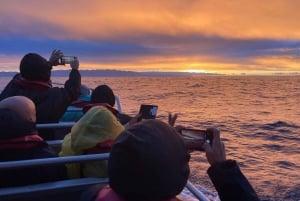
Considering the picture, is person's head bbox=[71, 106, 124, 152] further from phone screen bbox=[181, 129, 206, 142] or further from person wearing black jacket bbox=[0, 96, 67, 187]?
phone screen bbox=[181, 129, 206, 142]

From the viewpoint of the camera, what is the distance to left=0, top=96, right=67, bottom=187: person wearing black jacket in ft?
9.36

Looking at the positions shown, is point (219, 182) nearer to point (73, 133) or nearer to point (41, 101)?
point (73, 133)

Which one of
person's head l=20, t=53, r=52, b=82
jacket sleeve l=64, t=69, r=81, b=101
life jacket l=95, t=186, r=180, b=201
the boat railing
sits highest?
person's head l=20, t=53, r=52, b=82

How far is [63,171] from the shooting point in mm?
3221

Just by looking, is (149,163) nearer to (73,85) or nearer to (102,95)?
(73,85)

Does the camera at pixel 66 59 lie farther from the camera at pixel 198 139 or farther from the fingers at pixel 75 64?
the camera at pixel 198 139

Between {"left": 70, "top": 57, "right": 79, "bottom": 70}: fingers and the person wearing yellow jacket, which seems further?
{"left": 70, "top": 57, "right": 79, "bottom": 70}: fingers

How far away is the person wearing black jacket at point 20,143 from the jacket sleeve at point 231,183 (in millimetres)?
1440

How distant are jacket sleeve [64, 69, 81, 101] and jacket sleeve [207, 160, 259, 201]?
2.94 m

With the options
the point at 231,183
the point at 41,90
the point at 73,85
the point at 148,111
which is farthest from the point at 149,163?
the point at 73,85

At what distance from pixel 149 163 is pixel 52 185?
1515 mm

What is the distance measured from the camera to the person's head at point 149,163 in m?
1.71

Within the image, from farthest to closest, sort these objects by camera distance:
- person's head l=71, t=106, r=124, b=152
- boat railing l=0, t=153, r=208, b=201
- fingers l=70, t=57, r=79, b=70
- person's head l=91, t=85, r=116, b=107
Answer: person's head l=91, t=85, r=116, b=107, fingers l=70, t=57, r=79, b=70, person's head l=71, t=106, r=124, b=152, boat railing l=0, t=153, r=208, b=201

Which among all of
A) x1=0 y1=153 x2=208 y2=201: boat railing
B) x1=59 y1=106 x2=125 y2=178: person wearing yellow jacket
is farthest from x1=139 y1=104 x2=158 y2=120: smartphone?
x1=0 y1=153 x2=208 y2=201: boat railing
